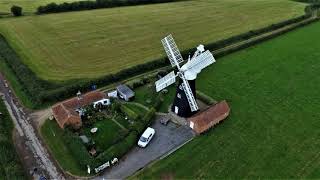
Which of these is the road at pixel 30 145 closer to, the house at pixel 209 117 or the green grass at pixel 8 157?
the green grass at pixel 8 157

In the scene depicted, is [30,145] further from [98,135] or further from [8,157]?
[98,135]

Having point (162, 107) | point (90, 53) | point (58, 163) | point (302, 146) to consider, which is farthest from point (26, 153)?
point (302, 146)

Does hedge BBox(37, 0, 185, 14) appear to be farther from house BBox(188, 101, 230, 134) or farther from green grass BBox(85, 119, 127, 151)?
house BBox(188, 101, 230, 134)

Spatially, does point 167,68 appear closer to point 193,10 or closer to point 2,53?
point 2,53

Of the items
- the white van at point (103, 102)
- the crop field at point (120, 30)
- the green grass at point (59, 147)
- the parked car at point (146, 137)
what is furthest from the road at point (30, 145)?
the parked car at point (146, 137)

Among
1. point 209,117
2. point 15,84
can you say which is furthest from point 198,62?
point 15,84

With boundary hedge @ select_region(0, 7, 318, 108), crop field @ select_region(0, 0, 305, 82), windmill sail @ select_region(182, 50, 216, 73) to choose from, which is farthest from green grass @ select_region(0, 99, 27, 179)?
windmill sail @ select_region(182, 50, 216, 73)
